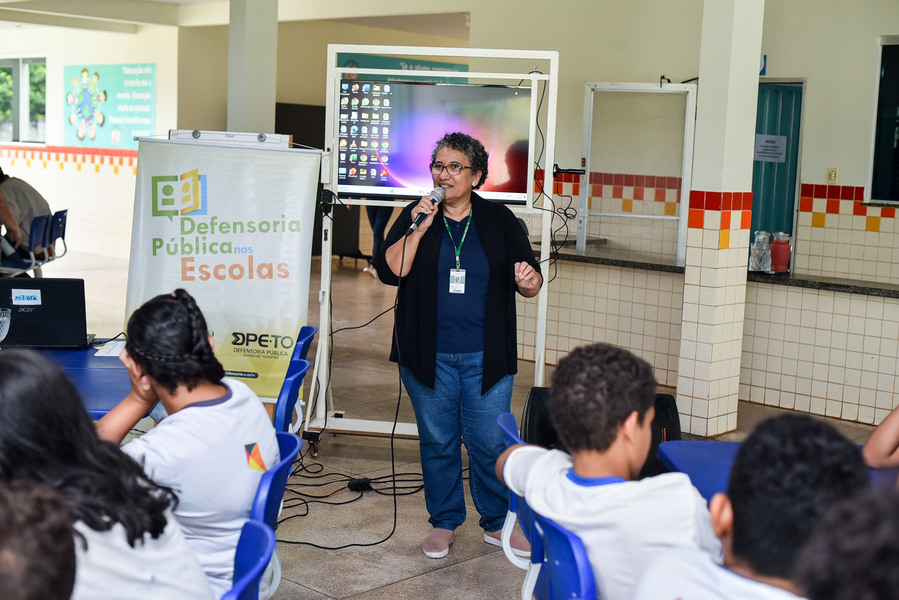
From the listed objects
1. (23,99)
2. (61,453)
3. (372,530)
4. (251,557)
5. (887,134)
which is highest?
(23,99)

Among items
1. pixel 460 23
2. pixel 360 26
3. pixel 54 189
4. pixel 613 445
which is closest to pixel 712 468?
pixel 613 445

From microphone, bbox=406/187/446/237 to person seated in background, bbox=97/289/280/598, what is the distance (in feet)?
4.02

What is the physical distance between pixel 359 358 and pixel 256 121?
1853mm

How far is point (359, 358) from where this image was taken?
6.73m

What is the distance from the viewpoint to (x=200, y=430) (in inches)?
75.3

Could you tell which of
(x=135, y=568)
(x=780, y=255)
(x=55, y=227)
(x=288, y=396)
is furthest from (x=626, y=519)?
(x=55, y=227)

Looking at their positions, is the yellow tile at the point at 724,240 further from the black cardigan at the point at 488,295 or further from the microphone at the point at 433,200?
the microphone at the point at 433,200

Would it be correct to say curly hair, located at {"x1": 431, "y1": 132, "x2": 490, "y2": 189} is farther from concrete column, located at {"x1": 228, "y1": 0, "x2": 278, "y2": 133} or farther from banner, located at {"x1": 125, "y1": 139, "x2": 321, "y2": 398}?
concrete column, located at {"x1": 228, "y1": 0, "x2": 278, "y2": 133}

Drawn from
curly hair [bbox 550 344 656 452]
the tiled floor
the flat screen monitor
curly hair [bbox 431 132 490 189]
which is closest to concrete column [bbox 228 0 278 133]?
the flat screen monitor

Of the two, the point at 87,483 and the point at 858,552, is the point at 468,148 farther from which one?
the point at 858,552

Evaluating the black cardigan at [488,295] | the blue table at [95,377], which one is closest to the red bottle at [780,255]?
the black cardigan at [488,295]

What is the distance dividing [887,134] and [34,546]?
256 inches

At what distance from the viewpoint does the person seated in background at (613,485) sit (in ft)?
5.51

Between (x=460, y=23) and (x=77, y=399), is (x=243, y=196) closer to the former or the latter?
(x=77, y=399)
